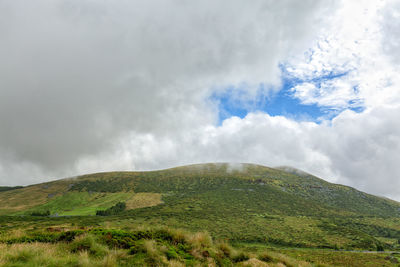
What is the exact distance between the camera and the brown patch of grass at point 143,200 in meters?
131

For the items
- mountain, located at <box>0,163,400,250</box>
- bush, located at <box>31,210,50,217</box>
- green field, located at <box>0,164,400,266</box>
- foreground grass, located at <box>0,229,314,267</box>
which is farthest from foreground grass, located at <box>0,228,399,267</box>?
bush, located at <box>31,210,50,217</box>

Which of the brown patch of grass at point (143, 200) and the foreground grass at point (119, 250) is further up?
the foreground grass at point (119, 250)

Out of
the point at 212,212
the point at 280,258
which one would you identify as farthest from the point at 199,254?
the point at 212,212

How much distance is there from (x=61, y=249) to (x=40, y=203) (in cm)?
17998

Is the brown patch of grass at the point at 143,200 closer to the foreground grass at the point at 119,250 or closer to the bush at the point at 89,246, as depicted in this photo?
the foreground grass at the point at 119,250

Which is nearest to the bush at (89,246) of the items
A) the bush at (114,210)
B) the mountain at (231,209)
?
the mountain at (231,209)

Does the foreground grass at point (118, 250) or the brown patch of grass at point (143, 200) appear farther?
the brown patch of grass at point (143, 200)

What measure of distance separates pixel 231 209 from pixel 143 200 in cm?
6213

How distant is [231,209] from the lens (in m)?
119

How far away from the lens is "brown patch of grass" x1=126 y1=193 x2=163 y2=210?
130575 mm

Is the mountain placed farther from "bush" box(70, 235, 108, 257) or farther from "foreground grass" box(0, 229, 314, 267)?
"bush" box(70, 235, 108, 257)

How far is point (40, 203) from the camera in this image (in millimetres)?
146500

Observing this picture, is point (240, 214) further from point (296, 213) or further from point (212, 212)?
point (296, 213)

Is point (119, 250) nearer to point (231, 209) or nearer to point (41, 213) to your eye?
point (231, 209)
